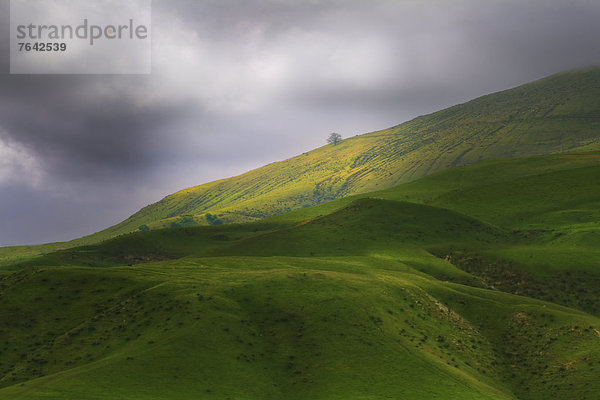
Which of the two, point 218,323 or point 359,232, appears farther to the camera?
point 359,232

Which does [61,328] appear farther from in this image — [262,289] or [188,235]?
[188,235]

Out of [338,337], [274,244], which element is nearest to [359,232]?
[274,244]

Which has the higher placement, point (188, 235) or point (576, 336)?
point (188, 235)

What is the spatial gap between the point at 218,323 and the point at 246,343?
375 cm

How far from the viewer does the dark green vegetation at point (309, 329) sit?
132 ft

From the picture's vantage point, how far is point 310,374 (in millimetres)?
42438

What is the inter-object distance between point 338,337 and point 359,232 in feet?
206

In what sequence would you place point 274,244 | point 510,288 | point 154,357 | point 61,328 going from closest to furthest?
point 154,357
point 61,328
point 510,288
point 274,244

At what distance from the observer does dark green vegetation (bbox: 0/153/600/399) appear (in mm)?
40375

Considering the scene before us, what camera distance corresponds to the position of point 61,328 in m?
50.6

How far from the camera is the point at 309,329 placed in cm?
4888

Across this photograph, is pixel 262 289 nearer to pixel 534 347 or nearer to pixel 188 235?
pixel 534 347

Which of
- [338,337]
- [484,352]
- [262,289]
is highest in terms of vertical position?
[262,289]

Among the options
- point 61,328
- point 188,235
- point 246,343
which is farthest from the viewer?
point 188,235
